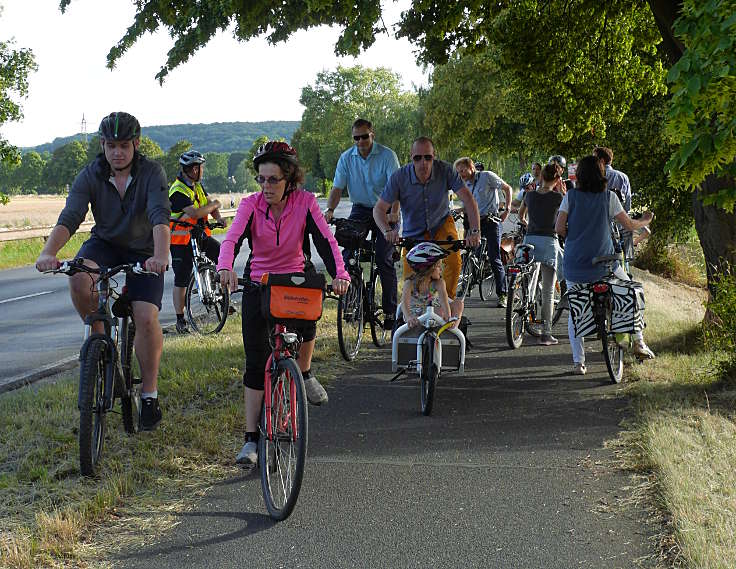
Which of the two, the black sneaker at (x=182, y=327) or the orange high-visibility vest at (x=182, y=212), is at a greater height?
the orange high-visibility vest at (x=182, y=212)

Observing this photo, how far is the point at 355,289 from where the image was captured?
380 inches

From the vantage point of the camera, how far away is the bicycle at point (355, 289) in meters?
9.49

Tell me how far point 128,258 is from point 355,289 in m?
3.86

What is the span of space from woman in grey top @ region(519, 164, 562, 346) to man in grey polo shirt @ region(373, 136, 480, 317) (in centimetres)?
213

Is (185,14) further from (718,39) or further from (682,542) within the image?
(682,542)

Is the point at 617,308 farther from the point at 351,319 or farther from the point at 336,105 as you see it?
the point at 336,105

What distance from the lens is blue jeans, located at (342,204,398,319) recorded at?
32.7 ft

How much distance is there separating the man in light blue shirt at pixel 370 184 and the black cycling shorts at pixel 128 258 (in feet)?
13.1

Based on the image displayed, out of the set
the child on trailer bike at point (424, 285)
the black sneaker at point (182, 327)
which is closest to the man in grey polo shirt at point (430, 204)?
the child on trailer bike at point (424, 285)

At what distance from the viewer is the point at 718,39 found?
4586 mm

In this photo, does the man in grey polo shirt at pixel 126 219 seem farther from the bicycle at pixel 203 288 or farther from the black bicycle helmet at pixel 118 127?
the bicycle at pixel 203 288

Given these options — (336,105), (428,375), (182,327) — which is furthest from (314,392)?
(336,105)

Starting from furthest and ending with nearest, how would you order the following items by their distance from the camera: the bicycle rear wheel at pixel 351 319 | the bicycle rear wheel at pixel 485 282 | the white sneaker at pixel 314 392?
the bicycle rear wheel at pixel 485 282 < the bicycle rear wheel at pixel 351 319 < the white sneaker at pixel 314 392

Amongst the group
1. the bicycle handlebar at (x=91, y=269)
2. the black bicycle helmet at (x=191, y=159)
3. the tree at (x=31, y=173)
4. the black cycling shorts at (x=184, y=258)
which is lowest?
the black cycling shorts at (x=184, y=258)
